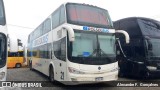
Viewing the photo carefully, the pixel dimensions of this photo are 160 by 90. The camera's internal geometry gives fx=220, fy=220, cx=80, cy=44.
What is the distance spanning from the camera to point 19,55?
27031 millimetres

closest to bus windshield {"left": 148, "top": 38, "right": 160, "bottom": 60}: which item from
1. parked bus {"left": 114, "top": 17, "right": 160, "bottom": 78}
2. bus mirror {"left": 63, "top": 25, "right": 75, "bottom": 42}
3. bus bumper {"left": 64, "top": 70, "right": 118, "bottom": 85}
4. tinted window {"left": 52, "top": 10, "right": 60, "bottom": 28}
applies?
parked bus {"left": 114, "top": 17, "right": 160, "bottom": 78}

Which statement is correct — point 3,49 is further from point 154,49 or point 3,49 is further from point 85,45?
point 154,49

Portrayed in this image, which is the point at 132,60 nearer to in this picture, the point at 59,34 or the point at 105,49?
the point at 105,49

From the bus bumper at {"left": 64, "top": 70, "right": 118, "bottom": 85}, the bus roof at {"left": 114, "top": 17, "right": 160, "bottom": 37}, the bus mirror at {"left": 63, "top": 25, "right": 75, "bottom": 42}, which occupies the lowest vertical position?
the bus bumper at {"left": 64, "top": 70, "right": 118, "bottom": 85}

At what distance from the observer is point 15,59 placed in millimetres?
26797

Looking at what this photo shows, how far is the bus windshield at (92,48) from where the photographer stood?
9047 millimetres

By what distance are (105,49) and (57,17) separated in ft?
10.4

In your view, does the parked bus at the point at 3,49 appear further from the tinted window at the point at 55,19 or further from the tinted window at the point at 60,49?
the tinted window at the point at 55,19

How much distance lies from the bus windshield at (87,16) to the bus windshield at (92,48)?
520 millimetres

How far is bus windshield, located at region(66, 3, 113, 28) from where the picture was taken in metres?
9.51

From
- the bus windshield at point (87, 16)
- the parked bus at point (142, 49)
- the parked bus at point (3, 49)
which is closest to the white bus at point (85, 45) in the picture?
the bus windshield at point (87, 16)

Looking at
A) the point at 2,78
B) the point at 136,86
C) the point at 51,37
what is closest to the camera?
the point at 2,78

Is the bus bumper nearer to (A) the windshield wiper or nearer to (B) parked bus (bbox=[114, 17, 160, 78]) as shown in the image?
(A) the windshield wiper

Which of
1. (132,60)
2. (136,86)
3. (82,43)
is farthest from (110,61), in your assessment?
(132,60)
